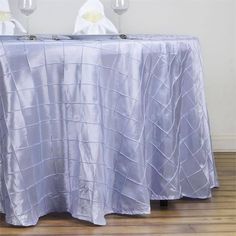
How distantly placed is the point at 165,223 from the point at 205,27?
1.42 m

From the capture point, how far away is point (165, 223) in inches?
67.1

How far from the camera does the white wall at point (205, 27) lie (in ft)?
8.86

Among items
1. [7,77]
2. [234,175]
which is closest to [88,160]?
[7,77]

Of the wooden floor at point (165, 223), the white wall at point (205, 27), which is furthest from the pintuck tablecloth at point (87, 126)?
the white wall at point (205, 27)

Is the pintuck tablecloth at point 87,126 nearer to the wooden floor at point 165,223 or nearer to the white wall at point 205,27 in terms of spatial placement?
the wooden floor at point 165,223

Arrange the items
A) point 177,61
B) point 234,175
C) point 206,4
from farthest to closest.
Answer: point 206,4 < point 234,175 < point 177,61

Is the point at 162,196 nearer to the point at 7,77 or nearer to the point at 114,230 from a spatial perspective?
the point at 114,230

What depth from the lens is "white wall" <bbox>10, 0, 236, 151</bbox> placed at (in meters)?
2.70

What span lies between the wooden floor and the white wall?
39.1 inches

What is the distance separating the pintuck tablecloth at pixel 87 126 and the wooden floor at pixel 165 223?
3cm

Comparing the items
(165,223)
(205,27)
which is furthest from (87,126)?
(205,27)

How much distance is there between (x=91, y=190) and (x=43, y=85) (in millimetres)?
360

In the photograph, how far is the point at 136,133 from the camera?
1.67 m

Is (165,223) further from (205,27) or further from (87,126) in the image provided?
(205,27)
